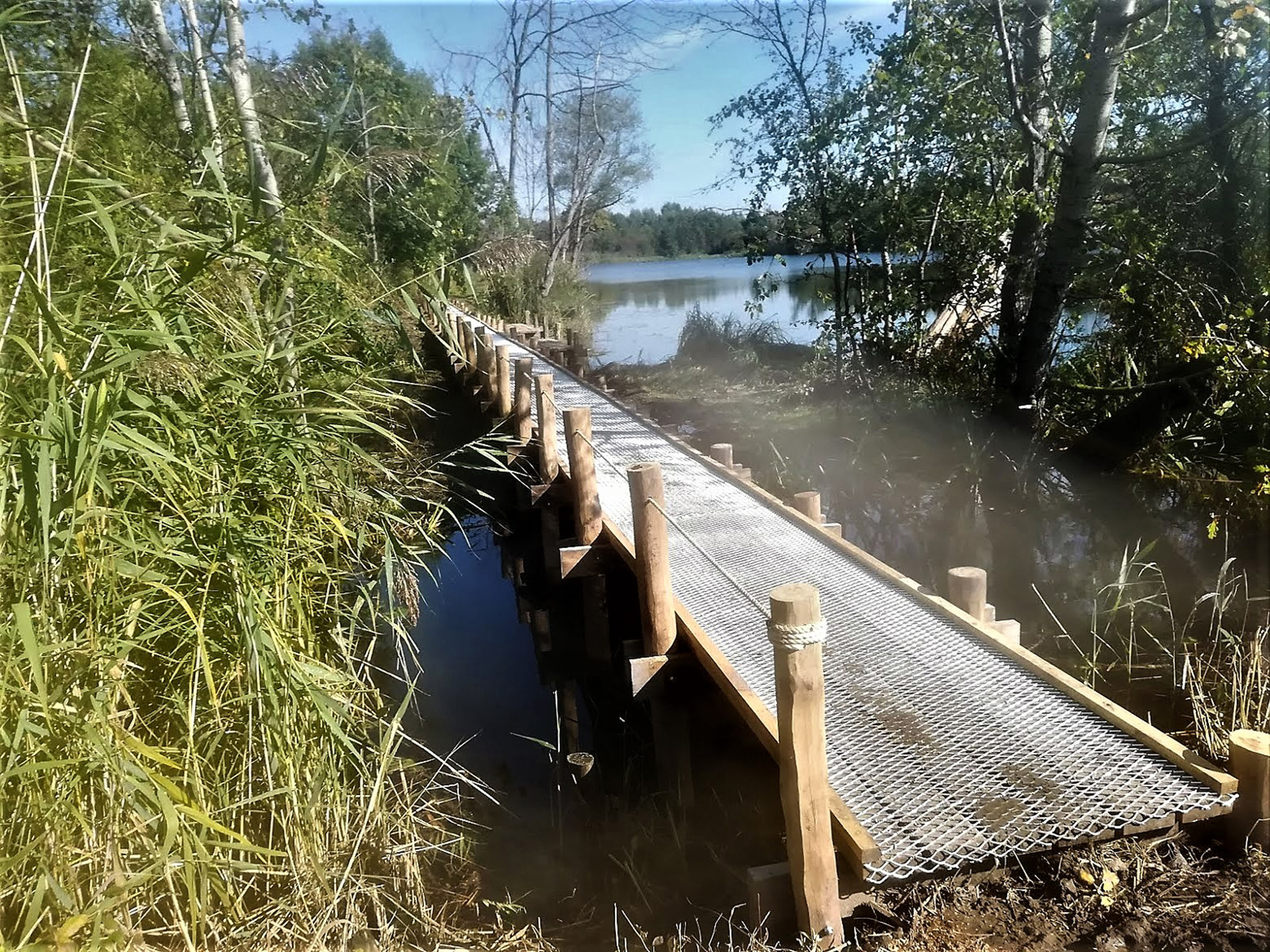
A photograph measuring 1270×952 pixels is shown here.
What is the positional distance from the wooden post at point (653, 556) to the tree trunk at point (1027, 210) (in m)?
4.89

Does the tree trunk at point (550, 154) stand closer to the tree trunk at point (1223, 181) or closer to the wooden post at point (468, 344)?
the wooden post at point (468, 344)

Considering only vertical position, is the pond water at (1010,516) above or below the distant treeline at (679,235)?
below

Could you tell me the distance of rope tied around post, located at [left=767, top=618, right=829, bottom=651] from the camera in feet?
6.84

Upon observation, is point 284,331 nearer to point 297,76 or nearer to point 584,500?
point 584,500

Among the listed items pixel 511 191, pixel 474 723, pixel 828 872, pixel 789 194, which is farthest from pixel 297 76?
pixel 511 191

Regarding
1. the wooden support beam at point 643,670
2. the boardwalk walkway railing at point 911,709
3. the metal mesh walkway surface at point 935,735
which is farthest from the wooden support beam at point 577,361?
the wooden support beam at point 643,670

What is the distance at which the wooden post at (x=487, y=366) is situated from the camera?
9070mm

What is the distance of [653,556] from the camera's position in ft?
11.3

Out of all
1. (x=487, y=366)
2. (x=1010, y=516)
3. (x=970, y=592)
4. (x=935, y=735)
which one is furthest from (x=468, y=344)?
(x=935, y=735)

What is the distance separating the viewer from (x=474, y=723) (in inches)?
184

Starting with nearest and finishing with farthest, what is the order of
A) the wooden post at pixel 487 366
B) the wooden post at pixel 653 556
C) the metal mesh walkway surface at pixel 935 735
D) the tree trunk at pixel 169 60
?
the metal mesh walkway surface at pixel 935 735, the wooden post at pixel 653 556, the tree trunk at pixel 169 60, the wooden post at pixel 487 366

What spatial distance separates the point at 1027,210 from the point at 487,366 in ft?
19.2

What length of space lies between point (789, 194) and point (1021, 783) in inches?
339

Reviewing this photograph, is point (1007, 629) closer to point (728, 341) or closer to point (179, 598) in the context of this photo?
point (179, 598)
